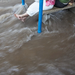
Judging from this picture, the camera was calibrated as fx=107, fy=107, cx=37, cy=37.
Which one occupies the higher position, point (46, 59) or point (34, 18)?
point (34, 18)

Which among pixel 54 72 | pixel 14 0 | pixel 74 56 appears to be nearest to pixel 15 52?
pixel 54 72

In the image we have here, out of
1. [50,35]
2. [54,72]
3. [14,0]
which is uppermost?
[14,0]

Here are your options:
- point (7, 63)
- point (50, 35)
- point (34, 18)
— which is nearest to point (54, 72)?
point (7, 63)

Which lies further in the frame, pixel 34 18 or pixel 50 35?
pixel 34 18

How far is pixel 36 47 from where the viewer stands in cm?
181

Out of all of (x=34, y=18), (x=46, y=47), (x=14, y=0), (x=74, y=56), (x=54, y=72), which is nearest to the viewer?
(x=54, y=72)

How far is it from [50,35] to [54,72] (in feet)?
2.76

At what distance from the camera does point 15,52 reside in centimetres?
170

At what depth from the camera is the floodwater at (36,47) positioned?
147cm

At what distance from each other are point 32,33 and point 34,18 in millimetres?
647

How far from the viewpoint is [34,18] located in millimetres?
2658

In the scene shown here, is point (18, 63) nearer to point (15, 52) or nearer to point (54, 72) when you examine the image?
point (15, 52)

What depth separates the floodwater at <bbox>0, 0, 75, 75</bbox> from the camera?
57.9 inches

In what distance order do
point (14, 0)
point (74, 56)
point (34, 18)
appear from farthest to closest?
point (14, 0) < point (34, 18) < point (74, 56)
